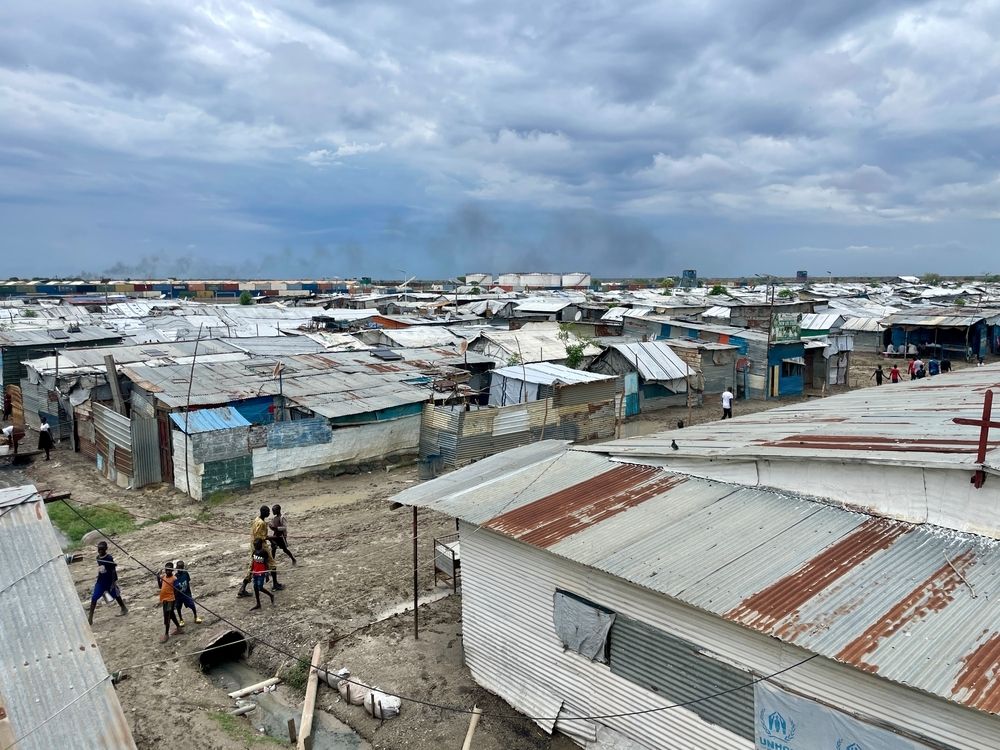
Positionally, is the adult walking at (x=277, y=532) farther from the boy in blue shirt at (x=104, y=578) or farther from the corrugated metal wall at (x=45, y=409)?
the corrugated metal wall at (x=45, y=409)

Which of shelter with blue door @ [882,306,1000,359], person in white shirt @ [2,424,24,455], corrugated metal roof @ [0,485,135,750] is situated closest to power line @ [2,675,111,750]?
corrugated metal roof @ [0,485,135,750]

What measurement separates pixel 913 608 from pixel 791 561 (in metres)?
1.06

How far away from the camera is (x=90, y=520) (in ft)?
49.9

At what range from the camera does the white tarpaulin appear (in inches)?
212

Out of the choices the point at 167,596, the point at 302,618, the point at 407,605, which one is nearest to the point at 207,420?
the point at 167,596

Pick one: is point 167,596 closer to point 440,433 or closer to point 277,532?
point 277,532

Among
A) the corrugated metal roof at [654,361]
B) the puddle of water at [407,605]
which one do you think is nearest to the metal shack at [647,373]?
the corrugated metal roof at [654,361]

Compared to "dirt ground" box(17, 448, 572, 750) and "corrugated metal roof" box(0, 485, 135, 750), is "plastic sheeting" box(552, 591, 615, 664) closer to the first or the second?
"dirt ground" box(17, 448, 572, 750)

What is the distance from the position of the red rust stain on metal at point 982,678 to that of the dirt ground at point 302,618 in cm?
454

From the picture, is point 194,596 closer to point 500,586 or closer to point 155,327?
point 500,586

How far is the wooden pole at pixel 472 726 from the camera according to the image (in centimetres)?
757

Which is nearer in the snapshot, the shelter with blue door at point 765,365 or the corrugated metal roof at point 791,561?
the corrugated metal roof at point 791,561

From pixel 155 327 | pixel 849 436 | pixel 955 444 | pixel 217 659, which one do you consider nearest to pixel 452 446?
pixel 217 659

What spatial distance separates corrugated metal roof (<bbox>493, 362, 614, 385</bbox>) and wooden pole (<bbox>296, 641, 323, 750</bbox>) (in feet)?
41.7
